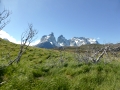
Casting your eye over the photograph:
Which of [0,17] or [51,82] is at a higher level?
[0,17]

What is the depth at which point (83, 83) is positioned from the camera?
9531 mm

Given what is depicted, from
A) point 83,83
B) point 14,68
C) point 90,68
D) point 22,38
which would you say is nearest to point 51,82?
point 83,83

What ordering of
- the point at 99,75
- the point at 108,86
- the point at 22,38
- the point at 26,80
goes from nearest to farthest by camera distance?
the point at 26,80 → the point at 108,86 → the point at 99,75 → the point at 22,38

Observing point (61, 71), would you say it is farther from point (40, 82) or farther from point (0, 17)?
point (0, 17)

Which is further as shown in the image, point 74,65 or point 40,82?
point 74,65

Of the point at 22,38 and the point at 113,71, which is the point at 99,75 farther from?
the point at 22,38

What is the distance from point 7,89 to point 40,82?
1778 millimetres

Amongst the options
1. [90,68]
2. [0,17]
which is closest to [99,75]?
[90,68]

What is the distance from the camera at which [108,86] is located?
9.52m

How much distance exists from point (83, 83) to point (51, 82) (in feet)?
6.46

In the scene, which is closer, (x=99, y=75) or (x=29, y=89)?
(x=29, y=89)

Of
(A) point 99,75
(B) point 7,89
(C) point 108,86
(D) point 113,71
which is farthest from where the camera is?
(D) point 113,71

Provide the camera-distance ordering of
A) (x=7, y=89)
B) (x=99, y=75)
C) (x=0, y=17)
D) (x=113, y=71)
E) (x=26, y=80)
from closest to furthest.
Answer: (x=7, y=89) → (x=26, y=80) → (x=0, y=17) → (x=99, y=75) → (x=113, y=71)

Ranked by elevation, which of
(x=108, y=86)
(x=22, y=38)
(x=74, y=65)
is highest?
(x=22, y=38)
